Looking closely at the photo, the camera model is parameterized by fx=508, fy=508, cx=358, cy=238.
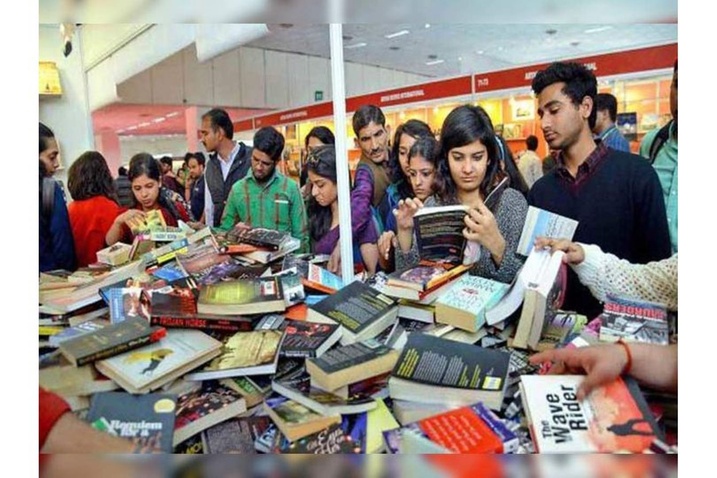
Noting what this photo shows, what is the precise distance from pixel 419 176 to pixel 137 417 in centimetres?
126

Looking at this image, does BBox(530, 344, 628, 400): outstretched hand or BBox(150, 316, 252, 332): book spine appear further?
BBox(150, 316, 252, 332): book spine

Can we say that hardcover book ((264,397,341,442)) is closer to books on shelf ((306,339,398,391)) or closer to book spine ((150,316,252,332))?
books on shelf ((306,339,398,391))

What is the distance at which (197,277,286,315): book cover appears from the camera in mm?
1408

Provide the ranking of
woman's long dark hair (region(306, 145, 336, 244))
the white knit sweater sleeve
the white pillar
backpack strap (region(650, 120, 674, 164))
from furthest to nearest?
1. woman's long dark hair (region(306, 145, 336, 244))
2. backpack strap (region(650, 120, 674, 164))
3. the white pillar
4. the white knit sweater sleeve

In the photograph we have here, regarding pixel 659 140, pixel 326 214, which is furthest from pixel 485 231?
pixel 659 140

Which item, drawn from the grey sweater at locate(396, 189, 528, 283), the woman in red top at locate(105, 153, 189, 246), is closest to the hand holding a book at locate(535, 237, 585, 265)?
the grey sweater at locate(396, 189, 528, 283)

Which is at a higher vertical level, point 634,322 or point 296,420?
point 634,322

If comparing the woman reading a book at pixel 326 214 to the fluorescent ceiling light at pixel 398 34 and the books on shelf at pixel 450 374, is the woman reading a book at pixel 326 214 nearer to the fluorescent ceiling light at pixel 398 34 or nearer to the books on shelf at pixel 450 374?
the fluorescent ceiling light at pixel 398 34

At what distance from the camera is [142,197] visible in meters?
2.08

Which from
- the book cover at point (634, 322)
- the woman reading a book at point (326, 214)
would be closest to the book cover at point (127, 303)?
the woman reading a book at point (326, 214)

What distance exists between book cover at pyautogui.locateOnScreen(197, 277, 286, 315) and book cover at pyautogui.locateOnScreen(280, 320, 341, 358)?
0.08 metres

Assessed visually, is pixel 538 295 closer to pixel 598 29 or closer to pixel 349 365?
pixel 349 365

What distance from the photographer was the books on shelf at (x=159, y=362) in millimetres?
1179
